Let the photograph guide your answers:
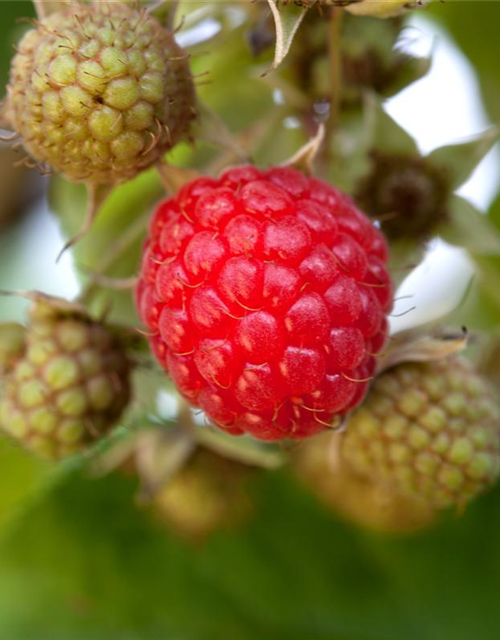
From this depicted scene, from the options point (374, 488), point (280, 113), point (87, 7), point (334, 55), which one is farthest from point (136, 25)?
point (374, 488)

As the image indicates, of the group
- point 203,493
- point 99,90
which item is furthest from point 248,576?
point 99,90

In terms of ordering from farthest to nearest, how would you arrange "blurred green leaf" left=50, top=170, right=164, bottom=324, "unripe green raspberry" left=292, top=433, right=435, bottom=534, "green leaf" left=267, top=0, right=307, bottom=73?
"unripe green raspberry" left=292, top=433, right=435, bottom=534
"blurred green leaf" left=50, top=170, right=164, bottom=324
"green leaf" left=267, top=0, right=307, bottom=73

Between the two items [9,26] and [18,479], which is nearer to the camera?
[18,479]

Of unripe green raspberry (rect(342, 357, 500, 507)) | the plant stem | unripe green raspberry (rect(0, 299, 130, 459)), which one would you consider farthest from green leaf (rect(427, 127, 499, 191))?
unripe green raspberry (rect(0, 299, 130, 459))

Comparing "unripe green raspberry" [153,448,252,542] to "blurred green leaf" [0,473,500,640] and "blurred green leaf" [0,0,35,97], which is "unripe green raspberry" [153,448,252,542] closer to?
"blurred green leaf" [0,473,500,640]

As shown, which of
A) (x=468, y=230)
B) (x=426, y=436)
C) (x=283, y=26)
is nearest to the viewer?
(x=283, y=26)

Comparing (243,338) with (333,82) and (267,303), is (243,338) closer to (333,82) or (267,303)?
(267,303)

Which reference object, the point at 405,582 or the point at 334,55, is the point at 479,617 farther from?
the point at 334,55
